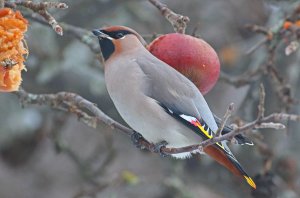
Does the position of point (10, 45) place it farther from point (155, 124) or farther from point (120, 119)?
point (120, 119)

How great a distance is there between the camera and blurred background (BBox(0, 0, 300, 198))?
4.62m

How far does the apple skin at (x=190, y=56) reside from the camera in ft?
9.53

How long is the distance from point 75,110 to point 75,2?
5.70ft

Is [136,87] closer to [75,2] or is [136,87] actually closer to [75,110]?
[75,110]

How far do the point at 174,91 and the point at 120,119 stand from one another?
6.20 feet

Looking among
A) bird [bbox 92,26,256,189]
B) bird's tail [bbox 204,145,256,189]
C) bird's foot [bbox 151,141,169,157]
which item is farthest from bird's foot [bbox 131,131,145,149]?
bird's tail [bbox 204,145,256,189]

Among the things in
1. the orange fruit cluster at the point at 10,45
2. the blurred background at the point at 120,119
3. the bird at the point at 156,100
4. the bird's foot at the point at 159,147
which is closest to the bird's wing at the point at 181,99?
the bird at the point at 156,100

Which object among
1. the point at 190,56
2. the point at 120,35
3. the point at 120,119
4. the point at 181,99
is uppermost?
the point at 190,56

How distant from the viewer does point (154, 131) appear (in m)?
3.11

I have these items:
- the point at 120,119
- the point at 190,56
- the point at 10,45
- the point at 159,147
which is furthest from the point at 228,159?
the point at 120,119

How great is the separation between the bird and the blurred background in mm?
761

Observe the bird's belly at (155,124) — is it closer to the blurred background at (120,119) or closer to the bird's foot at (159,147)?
the bird's foot at (159,147)

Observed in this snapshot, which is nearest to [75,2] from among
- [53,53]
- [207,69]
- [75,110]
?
[53,53]

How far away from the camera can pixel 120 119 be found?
16.4 ft
